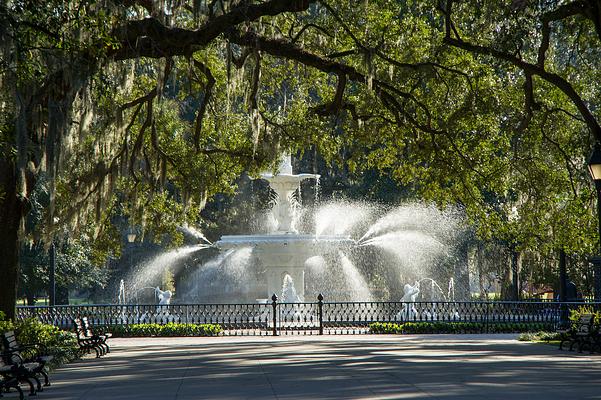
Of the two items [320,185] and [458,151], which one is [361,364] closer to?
[458,151]

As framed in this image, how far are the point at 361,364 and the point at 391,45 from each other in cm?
867

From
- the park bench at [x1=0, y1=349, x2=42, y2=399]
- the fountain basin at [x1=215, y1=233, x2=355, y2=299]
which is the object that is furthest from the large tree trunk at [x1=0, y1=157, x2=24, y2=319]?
the fountain basin at [x1=215, y1=233, x2=355, y2=299]

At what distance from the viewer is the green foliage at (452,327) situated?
26.8 metres

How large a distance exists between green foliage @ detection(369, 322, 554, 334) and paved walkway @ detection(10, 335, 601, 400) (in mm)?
4618

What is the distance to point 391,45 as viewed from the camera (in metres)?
21.6

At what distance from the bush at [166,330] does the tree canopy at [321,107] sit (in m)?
3.19

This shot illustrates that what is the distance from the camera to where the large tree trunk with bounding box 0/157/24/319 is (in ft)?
58.6

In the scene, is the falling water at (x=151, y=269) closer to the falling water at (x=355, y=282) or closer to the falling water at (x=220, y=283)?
the falling water at (x=220, y=283)

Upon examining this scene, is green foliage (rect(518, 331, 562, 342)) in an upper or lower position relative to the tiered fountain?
lower

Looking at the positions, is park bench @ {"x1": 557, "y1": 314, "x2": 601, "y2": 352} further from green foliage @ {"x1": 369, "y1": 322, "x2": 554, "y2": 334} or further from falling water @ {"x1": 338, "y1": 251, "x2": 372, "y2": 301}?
falling water @ {"x1": 338, "y1": 251, "x2": 372, "y2": 301}

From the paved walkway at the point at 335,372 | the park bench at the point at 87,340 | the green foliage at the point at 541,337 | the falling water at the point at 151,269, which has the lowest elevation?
the paved walkway at the point at 335,372

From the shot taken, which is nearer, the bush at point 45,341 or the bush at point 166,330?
the bush at point 45,341

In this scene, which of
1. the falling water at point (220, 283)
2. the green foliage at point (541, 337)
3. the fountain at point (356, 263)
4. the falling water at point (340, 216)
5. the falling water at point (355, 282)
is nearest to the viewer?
the green foliage at point (541, 337)

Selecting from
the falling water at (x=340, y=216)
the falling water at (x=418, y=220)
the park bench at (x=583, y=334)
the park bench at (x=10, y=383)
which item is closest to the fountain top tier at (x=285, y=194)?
the park bench at (x=583, y=334)
